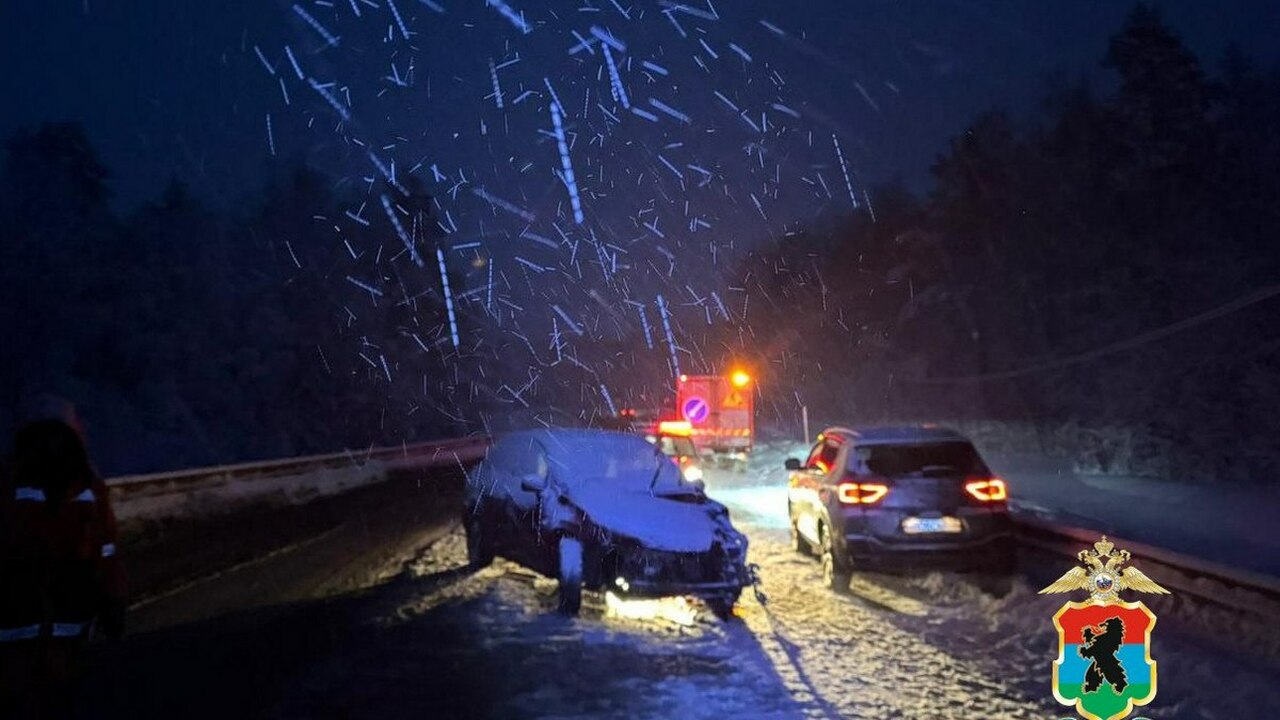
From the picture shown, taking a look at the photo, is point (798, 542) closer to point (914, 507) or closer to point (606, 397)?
point (914, 507)

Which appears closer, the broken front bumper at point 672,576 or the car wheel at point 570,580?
the broken front bumper at point 672,576

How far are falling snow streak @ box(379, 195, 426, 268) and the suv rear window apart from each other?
6505 cm

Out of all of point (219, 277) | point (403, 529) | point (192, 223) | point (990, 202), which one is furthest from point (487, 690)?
point (192, 223)

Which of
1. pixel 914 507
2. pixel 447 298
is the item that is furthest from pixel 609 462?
pixel 447 298

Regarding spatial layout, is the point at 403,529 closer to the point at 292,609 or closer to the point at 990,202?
the point at 292,609

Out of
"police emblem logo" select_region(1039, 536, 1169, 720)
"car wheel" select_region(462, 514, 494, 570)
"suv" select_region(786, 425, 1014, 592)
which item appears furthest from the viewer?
"car wheel" select_region(462, 514, 494, 570)

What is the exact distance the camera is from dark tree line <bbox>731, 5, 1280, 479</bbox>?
983 inches

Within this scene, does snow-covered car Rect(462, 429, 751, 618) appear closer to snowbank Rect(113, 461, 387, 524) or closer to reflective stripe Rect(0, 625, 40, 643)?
reflective stripe Rect(0, 625, 40, 643)

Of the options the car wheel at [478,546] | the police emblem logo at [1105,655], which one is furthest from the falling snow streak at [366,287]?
the police emblem logo at [1105,655]

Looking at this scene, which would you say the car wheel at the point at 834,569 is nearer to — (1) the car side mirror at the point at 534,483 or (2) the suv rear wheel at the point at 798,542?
(2) the suv rear wheel at the point at 798,542

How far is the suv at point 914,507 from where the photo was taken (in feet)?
36.3

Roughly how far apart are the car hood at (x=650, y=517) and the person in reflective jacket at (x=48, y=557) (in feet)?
18.1

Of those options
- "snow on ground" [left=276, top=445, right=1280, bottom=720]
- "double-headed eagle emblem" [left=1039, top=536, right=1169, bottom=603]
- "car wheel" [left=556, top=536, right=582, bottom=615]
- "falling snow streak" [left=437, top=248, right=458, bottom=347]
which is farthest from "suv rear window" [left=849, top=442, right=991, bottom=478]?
"falling snow streak" [left=437, top=248, right=458, bottom=347]

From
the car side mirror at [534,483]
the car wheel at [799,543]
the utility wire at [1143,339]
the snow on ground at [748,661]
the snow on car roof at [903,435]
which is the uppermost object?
the utility wire at [1143,339]
